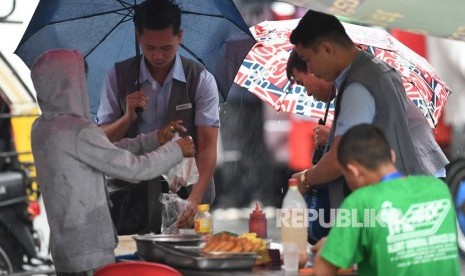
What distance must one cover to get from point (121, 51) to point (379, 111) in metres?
2.17

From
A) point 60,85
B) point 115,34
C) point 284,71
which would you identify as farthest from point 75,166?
point 284,71

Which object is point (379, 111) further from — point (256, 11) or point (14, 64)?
point (256, 11)

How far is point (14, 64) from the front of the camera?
27.2 feet

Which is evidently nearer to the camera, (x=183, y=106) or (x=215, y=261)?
(x=215, y=261)

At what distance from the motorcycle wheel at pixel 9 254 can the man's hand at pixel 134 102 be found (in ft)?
9.50

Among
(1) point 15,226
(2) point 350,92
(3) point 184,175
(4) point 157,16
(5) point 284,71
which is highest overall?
(4) point 157,16

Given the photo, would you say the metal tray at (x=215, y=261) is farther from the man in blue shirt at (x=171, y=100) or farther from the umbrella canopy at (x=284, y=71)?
the umbrella canopy at (x=284, y=71)

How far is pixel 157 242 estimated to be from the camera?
3996 millimetres

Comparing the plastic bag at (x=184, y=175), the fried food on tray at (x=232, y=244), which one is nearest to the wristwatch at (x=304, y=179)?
the fried food on tray at (x=232, y=244)

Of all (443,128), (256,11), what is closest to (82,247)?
(443,128)

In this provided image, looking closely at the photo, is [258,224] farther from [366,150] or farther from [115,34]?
[115,34]

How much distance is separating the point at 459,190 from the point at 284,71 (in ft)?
14.2

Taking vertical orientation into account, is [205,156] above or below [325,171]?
below

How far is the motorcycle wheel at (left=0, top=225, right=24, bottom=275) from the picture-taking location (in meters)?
7.53
